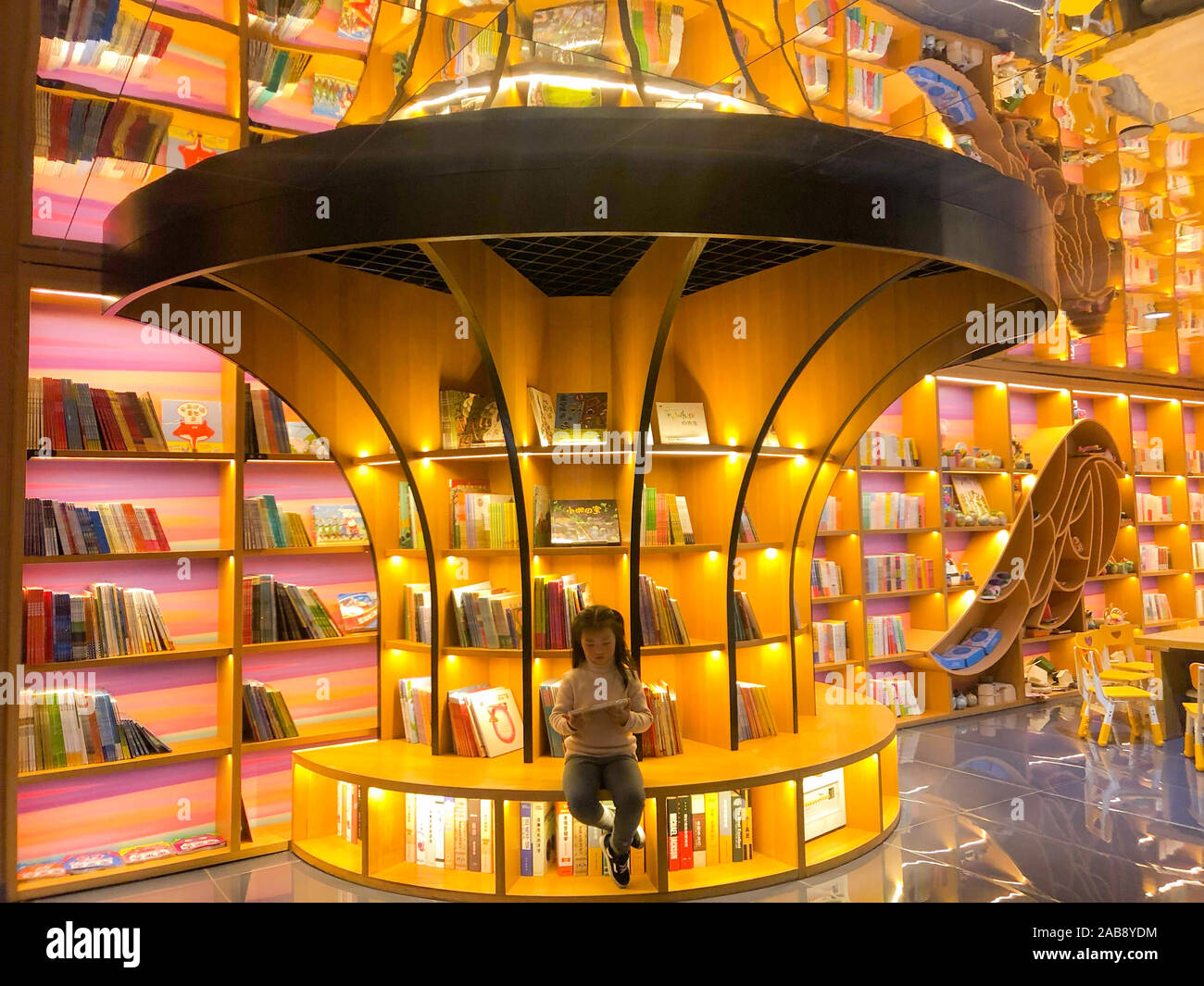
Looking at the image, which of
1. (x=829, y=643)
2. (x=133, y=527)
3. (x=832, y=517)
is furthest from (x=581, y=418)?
(x=829, y=643)

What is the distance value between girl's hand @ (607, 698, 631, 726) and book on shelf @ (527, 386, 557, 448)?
4.16 feet

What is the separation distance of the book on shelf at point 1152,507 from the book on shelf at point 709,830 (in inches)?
279

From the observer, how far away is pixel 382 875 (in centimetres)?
396

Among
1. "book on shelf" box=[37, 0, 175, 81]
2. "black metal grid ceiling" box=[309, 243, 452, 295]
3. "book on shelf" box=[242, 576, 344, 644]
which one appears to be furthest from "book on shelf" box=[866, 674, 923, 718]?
"book on shelf" box=[37, 0, 175, 81]

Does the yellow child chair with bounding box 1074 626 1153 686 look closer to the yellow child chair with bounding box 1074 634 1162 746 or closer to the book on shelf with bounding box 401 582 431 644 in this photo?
the yellow child chair with bounding box 1074 634 1162 746

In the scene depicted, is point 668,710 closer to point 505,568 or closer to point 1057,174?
point 505,568

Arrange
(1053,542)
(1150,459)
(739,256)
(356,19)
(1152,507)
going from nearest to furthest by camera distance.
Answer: (739,256) < (356,19) < (1053,542) < (1152,507) < (1150,459)

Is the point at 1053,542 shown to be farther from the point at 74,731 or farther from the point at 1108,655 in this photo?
the point at 74,731

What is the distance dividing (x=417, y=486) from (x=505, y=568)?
0.65 meters

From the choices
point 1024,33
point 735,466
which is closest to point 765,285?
point 735,466

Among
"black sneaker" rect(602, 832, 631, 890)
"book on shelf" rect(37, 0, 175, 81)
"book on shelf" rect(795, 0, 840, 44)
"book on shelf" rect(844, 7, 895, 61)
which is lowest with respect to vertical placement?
"black sneaker" rect(602, 832, 631, 890)

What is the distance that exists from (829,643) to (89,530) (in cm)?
489

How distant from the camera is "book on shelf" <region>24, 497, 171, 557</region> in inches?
160

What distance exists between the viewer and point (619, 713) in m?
3.73
